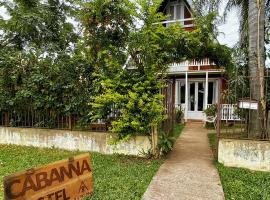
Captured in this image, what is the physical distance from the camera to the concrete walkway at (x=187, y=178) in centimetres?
490

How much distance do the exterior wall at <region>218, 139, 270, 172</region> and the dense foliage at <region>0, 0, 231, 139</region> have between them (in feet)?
5.99

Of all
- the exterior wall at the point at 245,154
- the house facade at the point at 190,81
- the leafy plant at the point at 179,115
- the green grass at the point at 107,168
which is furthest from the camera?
the house facade at the point at 190,81

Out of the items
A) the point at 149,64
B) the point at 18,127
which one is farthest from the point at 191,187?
the point at 18,127

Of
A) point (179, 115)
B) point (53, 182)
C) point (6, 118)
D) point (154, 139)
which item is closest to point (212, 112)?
point (179, 115)

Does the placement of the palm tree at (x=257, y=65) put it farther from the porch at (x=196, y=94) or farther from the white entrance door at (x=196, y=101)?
the white entrance door at (x=196, y=101)

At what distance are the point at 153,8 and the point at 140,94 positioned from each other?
234cm

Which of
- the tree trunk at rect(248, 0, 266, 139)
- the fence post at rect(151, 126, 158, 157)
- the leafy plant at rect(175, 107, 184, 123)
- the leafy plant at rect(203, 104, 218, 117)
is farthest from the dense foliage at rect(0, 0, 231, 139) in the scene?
the leafy plant at rect(175, 107, 184, 123)

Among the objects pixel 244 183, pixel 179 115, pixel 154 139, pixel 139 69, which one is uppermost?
pixel 139 69

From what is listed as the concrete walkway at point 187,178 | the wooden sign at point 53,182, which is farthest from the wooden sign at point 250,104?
the wooden sign at point 53,182

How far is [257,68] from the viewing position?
725cm

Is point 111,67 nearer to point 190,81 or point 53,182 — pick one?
point 53,182

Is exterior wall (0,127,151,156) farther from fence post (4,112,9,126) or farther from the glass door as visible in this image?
the glass door

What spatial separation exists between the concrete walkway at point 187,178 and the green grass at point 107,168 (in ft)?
0.85

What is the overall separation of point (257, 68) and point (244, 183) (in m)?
3.35
